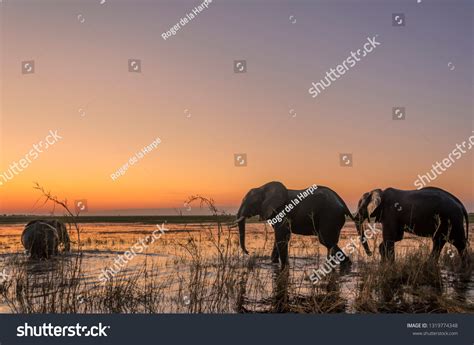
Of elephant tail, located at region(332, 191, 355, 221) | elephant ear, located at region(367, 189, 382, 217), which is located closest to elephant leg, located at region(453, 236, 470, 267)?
elephant ear, located at region(367, 189, 382, 217)

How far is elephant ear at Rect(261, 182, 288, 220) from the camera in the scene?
14227 mm

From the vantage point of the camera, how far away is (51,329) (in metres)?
6.48

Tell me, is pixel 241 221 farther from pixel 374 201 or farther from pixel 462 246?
pixel 462 246

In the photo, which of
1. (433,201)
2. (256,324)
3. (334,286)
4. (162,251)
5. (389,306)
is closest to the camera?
(256,324)

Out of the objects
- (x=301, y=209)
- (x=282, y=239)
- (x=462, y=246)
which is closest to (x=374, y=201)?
(x=301, y=209)

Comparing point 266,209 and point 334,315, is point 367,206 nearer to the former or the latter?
point 266,209

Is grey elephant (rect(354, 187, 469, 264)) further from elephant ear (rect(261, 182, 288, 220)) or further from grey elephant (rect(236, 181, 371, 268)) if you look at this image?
elephant ear (rect(261, 182, 288, 220))

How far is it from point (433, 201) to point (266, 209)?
449 centimetres

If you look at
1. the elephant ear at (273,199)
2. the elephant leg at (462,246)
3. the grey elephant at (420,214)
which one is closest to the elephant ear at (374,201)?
the grey elephant at (420,214)

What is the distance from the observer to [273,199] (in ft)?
47.0

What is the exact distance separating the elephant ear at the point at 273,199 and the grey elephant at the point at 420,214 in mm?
2465

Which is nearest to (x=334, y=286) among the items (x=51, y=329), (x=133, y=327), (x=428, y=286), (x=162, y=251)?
(x=428, y=286)

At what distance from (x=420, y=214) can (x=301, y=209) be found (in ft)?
10.9

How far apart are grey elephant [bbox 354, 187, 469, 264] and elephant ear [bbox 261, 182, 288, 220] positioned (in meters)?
2.46
